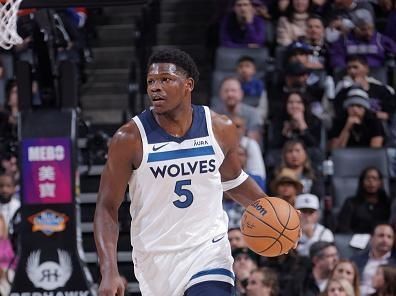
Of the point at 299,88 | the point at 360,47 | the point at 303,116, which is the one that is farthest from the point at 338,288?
the point at 360,47

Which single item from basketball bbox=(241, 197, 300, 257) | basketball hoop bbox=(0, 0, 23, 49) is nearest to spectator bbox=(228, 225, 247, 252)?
basketball hoop bbox=(0, 0, 23, 49)

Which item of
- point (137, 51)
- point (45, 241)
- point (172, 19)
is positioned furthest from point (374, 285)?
point (172, 19)

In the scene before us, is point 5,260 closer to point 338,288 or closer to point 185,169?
point 338,288

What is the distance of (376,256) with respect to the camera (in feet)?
31.2

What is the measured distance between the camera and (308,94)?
11.4 m

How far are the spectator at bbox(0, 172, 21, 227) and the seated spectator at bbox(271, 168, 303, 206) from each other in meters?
2.54

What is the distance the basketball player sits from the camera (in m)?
5.74

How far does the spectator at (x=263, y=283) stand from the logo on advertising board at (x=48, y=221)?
162cm

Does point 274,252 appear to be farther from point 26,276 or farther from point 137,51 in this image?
point 137,51

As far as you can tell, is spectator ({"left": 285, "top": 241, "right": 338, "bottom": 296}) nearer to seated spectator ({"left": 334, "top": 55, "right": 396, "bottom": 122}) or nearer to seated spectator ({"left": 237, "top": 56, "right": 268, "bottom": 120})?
Result: seated spectator ({"left": 237, "top": 56, "right": 268, "bottom": 120})

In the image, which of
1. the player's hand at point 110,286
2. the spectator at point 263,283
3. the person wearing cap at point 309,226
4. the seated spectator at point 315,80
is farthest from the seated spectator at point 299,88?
the player's hand at point 110,286

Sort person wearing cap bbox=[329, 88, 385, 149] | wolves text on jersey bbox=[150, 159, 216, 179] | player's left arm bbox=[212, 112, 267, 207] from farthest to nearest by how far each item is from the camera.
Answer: person wearing cap bbox=[329, 88, 385, 149] < player's left arm bbox=[212, 112, 267, 207] < wolves text on jersey bbox=[150, 159, 216, 179]

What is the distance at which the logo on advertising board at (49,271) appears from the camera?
905 centimetres

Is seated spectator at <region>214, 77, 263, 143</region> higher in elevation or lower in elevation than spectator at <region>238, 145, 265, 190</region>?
higher
